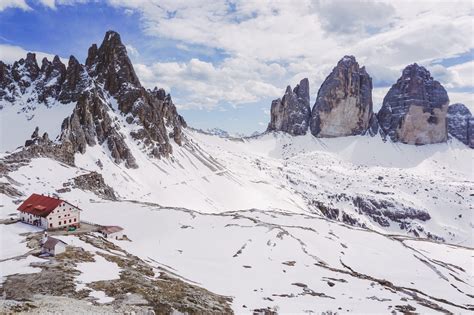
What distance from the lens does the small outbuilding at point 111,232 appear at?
55338mm

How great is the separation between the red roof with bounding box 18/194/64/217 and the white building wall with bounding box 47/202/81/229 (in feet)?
2.40

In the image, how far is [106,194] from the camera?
311ft

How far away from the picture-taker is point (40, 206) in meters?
54.5

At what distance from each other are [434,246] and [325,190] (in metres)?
92.7

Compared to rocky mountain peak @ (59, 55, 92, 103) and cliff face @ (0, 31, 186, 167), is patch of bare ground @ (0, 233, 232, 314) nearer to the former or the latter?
cliff face @ (0, 31, 186, 167)

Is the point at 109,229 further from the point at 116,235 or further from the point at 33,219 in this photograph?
the point at 33,219

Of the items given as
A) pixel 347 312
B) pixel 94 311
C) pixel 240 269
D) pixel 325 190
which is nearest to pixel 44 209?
pixel 240 269

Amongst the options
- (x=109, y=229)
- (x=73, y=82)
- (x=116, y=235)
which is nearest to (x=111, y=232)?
(x=109, y=229)

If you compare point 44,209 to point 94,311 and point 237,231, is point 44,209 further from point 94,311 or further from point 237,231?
point 94,311

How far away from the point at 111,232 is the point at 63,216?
7.37m

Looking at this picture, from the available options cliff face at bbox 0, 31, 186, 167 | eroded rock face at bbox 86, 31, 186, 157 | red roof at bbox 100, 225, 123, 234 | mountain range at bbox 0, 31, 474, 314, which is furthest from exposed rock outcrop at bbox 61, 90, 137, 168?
red roof at bbox 100, 225, 123, 234

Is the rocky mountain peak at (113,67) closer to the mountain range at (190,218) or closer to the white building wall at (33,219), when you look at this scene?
the mountain range at (190,218)

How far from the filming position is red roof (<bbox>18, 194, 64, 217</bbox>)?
53.6 m

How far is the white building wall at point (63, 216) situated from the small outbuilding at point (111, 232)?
470 cm
